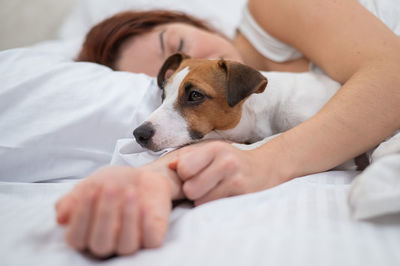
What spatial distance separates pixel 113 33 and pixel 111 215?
1.25 metres

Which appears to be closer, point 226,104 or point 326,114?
point 326,114

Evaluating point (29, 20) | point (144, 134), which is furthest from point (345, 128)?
point (29, 20)

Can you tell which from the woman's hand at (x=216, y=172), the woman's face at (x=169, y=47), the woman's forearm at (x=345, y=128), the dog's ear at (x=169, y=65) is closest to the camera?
the woman's hand at (x=216, y=172)

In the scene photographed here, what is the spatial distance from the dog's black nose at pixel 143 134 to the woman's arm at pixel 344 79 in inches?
14.2

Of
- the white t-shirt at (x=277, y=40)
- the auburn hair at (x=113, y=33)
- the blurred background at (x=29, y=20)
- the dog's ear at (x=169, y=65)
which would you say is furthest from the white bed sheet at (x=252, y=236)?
the blurred background at (x=29, y=20)

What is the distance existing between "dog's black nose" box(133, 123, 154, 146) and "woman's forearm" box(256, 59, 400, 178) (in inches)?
14.1

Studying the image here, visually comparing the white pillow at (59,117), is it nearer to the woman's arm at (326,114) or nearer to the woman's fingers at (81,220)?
the woman's arm at (326,114)

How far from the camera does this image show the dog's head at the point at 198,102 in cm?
104

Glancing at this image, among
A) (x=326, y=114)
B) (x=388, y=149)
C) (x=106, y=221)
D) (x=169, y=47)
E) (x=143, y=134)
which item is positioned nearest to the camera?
(x=106, y=221)

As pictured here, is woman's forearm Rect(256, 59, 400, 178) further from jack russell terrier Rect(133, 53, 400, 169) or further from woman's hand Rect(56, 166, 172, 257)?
woman's hand Rect(56, 166, 172, 257)

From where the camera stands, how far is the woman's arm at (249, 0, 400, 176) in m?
0.86

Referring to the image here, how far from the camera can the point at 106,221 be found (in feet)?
1.64

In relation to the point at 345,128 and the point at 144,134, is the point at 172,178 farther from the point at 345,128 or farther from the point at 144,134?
the point at 345,128

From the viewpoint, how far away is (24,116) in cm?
107
